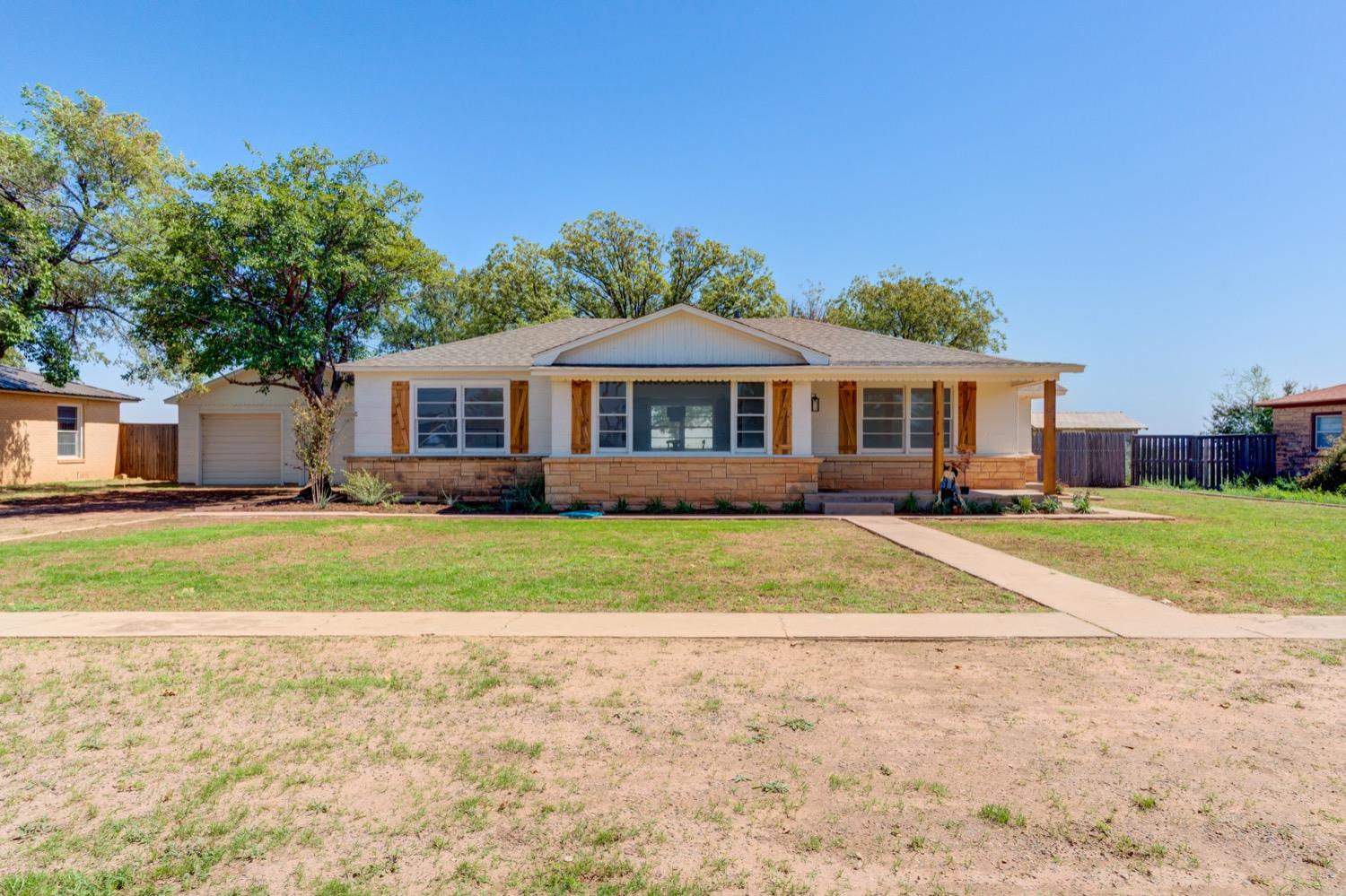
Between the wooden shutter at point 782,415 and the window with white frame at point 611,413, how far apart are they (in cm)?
332

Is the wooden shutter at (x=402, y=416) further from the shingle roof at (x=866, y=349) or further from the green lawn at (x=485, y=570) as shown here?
the shingle roof at (x=866, y=349)

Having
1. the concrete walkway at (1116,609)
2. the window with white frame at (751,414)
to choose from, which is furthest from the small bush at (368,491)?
the concrete walkway at (1116,609)

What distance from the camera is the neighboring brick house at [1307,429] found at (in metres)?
22.4

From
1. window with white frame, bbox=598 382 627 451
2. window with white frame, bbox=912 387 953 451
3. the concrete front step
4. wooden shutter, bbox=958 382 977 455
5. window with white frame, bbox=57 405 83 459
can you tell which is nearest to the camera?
the concrete front step

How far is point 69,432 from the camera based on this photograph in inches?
1002

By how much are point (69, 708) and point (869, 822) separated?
4719 mm

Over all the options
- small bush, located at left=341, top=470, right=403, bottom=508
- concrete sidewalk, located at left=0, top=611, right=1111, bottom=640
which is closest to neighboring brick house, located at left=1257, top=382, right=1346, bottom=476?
concrete sidewalk, located at left=0, top=611, right=1111, bottom=640

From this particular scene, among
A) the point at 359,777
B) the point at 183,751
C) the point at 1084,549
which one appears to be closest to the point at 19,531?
the point at 183,751

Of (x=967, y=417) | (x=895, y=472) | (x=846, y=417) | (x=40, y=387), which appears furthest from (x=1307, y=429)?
(x=40, y=387)

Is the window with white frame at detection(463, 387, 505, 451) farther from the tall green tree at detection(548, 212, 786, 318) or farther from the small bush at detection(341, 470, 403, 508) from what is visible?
the tall green tree at detection(548, 212, 786, 318)

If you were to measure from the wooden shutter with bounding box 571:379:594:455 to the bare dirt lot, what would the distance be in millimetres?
10663

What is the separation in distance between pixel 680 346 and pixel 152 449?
21.5 meters

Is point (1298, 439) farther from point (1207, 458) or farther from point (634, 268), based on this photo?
point (634, 268)

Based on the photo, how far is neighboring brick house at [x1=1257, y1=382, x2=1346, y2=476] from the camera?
2239 cm
